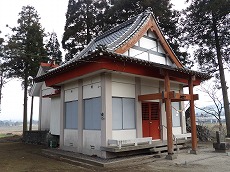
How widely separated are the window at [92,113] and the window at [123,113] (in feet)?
2.11

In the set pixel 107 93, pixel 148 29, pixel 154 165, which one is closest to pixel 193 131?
pixel 154 165

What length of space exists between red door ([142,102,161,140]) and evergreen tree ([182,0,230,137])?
8.65 meters

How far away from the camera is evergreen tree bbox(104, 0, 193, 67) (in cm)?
1898

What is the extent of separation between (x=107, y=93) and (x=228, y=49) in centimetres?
1311

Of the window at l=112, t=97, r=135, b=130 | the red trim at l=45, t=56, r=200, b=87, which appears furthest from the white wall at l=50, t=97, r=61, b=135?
the window at l=112, t=97, r=135, b=130

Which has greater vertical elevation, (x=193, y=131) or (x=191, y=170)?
(x=193, y=131)

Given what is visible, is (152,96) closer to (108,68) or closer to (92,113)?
(108,68)

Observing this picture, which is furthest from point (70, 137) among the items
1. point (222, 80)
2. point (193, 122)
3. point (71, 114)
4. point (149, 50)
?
point (222, 80)

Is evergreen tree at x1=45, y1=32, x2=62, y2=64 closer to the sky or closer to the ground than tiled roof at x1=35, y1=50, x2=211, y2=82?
closer to the sky

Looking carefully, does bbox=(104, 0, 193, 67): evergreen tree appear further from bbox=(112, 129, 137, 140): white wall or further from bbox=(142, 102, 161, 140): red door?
bbox=(112, 129, 137, 140): white wall

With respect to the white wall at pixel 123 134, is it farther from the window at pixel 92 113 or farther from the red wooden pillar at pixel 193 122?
the red wooden pillar at pixel 193 122

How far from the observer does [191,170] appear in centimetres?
718

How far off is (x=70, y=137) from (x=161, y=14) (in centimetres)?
1296

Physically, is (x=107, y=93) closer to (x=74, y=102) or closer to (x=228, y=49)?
(x=74, y=102)
